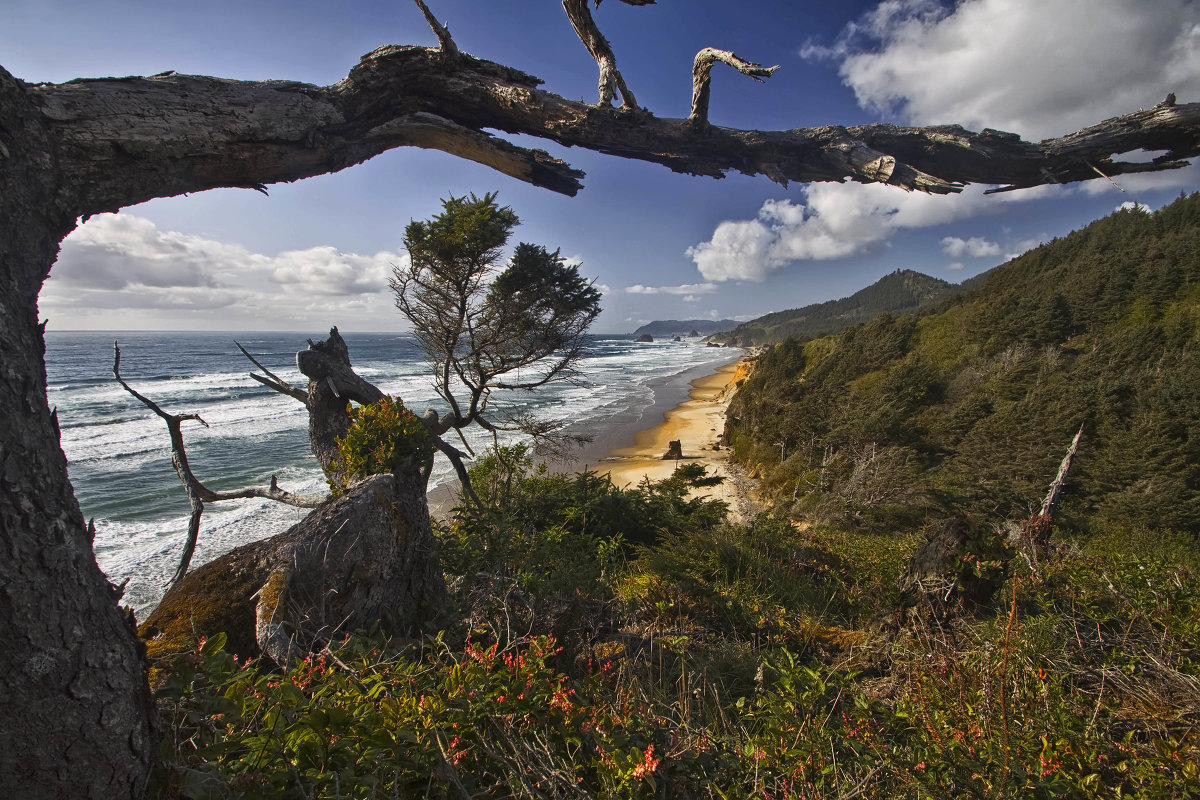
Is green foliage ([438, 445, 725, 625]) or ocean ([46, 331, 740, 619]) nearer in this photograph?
green foliage ([438, 445, 725, 625])

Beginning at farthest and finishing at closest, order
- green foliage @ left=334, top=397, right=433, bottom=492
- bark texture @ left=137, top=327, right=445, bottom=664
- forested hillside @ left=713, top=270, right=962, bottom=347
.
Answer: forested hillside @ left=713, top=270, right=962, bottom=347, green foliage @ left=334, top=397, right=433, bottom=492, bark texture @ left=137, top=327, right=445, bottom=664

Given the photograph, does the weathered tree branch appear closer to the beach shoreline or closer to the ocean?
the ocean

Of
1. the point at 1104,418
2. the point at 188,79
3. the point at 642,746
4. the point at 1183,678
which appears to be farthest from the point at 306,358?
the point at 1104,418

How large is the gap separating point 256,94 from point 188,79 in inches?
7.3

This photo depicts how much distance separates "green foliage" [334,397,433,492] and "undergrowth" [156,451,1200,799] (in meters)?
1.00

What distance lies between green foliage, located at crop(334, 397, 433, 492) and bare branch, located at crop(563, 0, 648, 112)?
11.2 ft

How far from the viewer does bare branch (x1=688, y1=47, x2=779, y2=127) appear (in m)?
1.73

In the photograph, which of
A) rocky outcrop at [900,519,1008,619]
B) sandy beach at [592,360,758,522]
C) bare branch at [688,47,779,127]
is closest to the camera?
bare branch at [688,47,779,127]

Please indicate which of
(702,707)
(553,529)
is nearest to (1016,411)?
(553,529)

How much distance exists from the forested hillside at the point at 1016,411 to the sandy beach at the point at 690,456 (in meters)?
1.11

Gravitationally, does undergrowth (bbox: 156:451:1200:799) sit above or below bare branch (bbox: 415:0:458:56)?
below

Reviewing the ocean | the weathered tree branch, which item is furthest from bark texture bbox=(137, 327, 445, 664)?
the ocean


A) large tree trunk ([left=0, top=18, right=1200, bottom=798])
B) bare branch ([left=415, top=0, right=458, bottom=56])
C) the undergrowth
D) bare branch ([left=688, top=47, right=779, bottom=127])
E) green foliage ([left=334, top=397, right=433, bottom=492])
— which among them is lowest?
the undergrowth

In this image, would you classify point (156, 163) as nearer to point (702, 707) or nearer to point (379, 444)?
point (379, 444)
